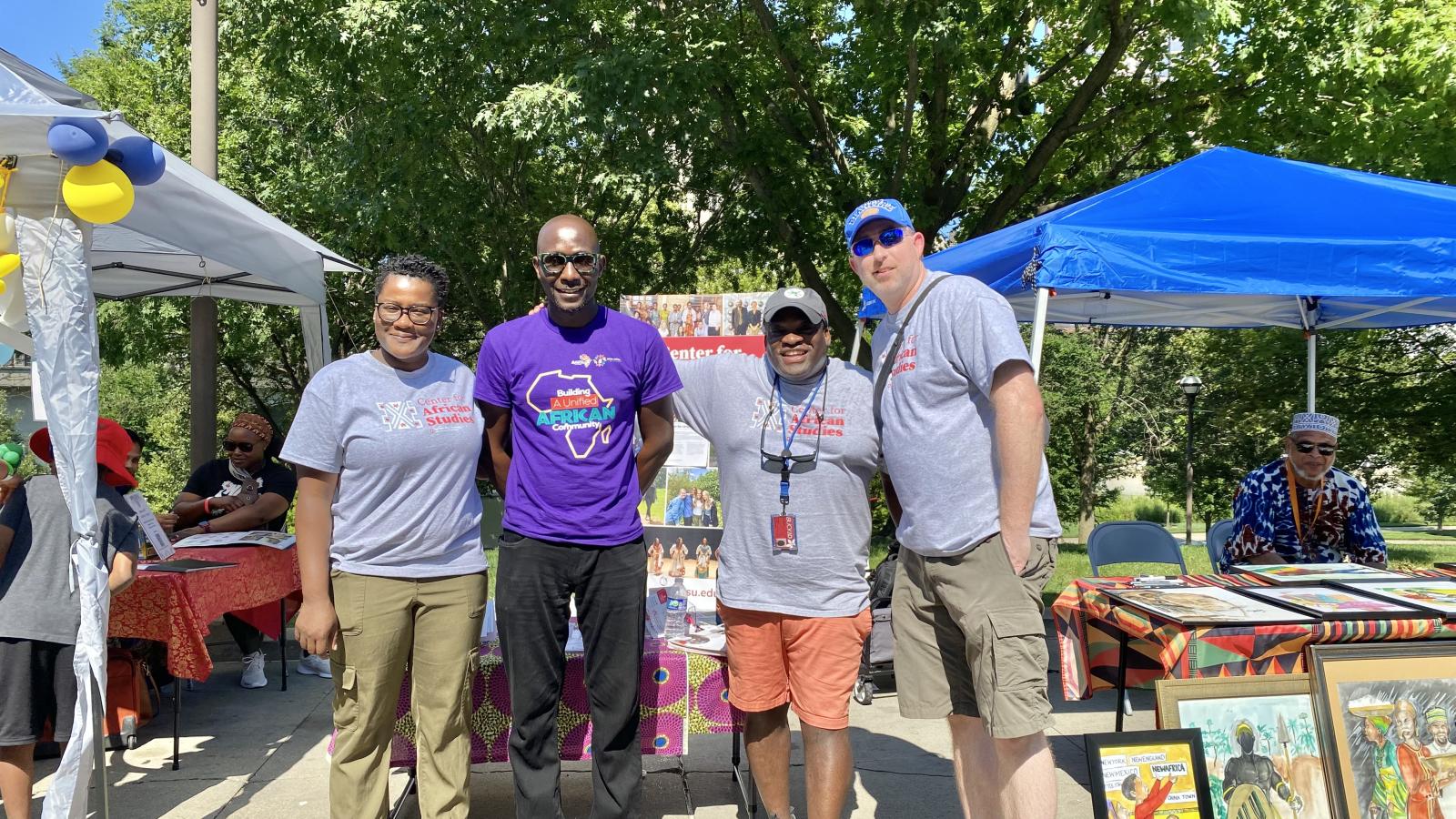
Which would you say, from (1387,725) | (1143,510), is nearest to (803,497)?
(1387,725)

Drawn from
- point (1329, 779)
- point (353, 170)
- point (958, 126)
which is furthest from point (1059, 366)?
point (1329, 779)

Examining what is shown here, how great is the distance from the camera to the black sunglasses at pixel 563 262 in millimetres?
2869

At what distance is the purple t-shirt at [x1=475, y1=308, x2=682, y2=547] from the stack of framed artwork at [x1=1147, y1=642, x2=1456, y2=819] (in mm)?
1684

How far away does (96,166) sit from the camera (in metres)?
2.85

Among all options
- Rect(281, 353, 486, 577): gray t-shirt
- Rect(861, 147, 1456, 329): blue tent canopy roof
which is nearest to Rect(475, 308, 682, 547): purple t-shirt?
Rect(281, 353, 486, 577): gray t-shirt

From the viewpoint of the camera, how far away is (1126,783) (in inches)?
109

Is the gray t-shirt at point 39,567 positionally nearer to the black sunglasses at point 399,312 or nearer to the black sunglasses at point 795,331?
the black sunglasses at point 399,312

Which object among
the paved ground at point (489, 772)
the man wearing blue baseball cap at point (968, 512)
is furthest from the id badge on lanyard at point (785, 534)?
the paved ground at point (489, 772)

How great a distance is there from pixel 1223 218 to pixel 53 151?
426 centimetres

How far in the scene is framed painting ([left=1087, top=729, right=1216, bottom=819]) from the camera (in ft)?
8.98

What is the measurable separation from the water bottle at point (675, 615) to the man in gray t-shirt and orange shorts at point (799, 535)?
1.06 meters

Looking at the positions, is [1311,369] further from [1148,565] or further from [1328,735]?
[1328,735]

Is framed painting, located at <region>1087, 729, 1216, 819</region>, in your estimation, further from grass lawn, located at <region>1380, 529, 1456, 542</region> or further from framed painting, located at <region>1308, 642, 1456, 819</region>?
grass lawn, located at <region>1380, 529, 1456, 542</region>

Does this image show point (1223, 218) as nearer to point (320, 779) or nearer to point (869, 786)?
point (869, 786)
